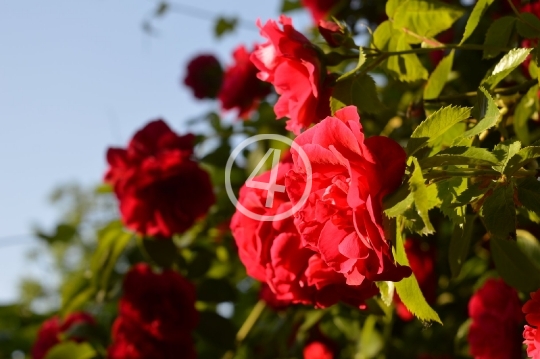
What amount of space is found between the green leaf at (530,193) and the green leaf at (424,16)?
29 centimetres

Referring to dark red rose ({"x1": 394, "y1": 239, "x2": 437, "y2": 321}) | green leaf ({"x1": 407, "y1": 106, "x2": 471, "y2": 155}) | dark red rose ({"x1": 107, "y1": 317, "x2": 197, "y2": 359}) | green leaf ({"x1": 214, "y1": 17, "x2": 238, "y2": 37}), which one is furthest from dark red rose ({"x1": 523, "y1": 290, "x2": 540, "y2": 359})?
green leaf ({"x1": 214, "y1": 17, "x2": 238, "y2": 37})

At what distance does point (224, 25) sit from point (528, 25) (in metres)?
1.58

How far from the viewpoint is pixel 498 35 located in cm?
84

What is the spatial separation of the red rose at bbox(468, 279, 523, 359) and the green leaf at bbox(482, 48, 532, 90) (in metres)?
0.39

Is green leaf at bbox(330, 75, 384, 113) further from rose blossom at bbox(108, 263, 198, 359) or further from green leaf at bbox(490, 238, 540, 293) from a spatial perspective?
rose blossom at bbox(108, 263, 198, 359)

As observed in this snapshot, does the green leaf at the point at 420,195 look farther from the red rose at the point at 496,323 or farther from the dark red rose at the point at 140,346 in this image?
the dark red rose at the point at 140,346

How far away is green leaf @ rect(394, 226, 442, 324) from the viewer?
654mm

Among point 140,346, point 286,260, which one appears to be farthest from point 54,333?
point 286,260

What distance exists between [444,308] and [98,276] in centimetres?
81

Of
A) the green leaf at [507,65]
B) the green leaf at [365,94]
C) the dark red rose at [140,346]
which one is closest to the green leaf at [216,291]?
the dark red rose at [140,346]

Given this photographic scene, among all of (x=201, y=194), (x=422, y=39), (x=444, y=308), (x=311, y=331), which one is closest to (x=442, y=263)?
(x=444, y=308)

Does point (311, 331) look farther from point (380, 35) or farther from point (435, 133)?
point (435, 133)

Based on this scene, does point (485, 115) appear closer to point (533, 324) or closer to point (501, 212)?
point (501, 212)

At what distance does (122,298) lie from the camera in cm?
148
